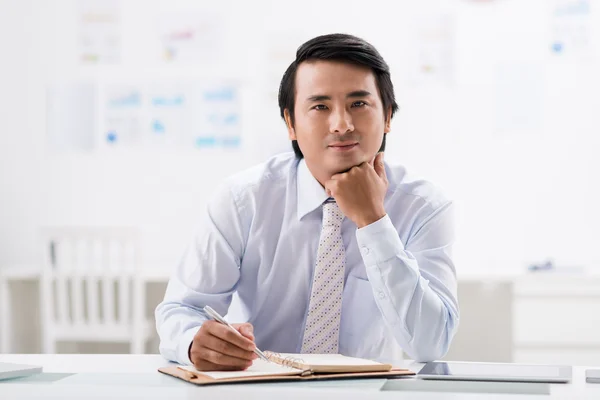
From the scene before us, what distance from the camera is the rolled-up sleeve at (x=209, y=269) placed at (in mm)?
1575

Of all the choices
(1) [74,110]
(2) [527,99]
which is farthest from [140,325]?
(2) [527,99]

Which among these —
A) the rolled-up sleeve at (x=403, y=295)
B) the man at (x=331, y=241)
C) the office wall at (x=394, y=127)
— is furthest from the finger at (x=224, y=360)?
the office wall at (x=394, y=127)

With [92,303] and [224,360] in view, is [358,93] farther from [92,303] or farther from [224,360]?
[92,303]

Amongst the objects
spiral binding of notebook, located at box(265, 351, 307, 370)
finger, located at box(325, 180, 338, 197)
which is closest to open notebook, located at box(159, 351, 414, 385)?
spiral binding of notebook, located at box(265, 351, 307, 370)

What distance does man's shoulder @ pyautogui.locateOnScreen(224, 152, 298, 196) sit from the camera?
1.70m

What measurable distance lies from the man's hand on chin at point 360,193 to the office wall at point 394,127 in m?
2.64

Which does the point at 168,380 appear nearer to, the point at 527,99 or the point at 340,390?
the point at 340,390

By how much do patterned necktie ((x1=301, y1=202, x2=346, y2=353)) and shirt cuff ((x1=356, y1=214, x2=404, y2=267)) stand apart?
15 cm

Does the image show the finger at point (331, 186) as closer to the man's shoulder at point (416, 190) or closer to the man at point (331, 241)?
the man at point (331, 241)

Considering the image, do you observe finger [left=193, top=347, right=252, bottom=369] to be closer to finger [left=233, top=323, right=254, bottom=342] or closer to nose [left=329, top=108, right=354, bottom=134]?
finger [left=233, top=323, right=254, bottom=342]

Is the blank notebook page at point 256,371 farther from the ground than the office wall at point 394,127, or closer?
closer

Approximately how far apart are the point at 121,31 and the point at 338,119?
3.12 meters

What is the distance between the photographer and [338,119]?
1.54 m

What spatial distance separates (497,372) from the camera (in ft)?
4.05
